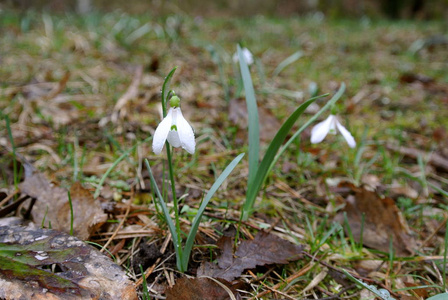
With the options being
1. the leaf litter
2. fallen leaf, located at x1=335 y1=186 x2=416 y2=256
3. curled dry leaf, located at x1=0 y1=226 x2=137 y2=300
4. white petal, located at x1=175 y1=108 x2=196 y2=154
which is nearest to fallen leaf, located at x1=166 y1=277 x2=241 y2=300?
the leaf litter

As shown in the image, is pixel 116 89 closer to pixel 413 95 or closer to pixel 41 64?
pixel 41 64

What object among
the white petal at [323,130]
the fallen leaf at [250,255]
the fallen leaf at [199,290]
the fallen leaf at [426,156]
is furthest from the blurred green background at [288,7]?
the fallen leaf at [199,290]

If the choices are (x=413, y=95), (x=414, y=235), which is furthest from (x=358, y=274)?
(x=413, y=95)

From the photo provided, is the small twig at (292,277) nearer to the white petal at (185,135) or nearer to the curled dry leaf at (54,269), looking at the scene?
the curled dry leaf at (54,269)

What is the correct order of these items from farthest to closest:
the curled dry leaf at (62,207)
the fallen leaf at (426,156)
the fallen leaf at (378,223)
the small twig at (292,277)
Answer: the fallen leaf at (426,156) < the fallen leaf at (378,223) < the curled dry leaf at (62,207) < the small twig at (292,277)

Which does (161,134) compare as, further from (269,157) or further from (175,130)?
(269,157)

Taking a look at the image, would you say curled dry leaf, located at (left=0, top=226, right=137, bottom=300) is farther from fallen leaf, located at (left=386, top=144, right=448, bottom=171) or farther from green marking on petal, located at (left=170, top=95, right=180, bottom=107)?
fallen leaf, located at (left=386, top=144, right=448, bottom=171)
